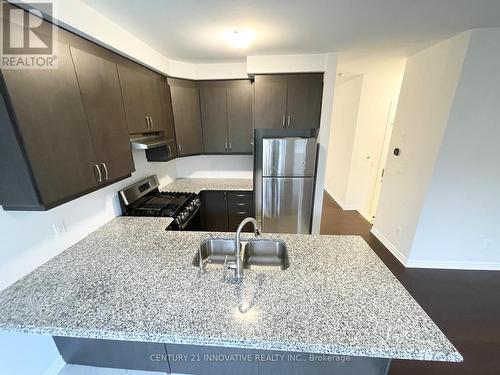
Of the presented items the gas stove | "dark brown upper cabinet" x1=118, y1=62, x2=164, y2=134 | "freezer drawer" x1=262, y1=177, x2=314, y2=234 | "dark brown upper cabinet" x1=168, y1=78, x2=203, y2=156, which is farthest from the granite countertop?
"dark brown upper cabinet" x1=168, y1=78, x2=203, y2=156

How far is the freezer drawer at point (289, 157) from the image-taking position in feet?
8.24

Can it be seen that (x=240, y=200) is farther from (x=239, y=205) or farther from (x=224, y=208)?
(x=224, y=208)

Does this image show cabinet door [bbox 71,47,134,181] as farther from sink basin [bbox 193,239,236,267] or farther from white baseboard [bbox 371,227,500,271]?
white baseboard [bbox 371,227,500,271]

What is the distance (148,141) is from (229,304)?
5.77 feet

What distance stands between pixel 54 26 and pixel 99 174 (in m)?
0.88

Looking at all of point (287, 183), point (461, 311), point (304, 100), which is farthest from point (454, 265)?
point (304, 100)

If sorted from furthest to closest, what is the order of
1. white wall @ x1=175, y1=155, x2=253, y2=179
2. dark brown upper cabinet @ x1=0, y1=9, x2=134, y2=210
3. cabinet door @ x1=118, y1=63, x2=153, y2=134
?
white wall @ x1=175, y1=155, x2=253, y2=179
cabinet door @ x1=118, y1=63, x2=153, y2=134
dark brown upper cabinet @ x1=0, y1=9, x2=134, y2=210

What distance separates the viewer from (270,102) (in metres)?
2.57

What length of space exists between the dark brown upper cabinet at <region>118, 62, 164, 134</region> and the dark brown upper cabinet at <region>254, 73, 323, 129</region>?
120 cm

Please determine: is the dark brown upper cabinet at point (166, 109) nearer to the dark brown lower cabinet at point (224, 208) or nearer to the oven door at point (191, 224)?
the dark brown lower cabinet at point (224, 208)

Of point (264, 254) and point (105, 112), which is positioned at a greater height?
point (105, 112)

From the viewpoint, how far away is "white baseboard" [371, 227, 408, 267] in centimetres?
265

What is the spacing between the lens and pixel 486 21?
1.67m

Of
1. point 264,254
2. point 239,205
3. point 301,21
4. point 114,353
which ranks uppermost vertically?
point 301,21
